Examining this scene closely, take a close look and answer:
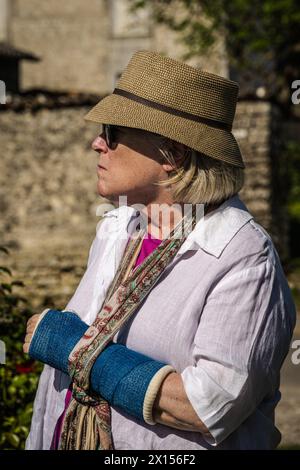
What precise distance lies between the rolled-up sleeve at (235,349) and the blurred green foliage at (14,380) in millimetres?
1689

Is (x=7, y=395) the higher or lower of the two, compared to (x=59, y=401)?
lower

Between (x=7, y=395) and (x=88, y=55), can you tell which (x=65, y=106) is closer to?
(x=7, y=395)

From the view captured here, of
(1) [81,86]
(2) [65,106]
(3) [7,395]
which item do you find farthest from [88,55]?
(3) [7,395]

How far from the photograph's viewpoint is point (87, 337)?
2480mm

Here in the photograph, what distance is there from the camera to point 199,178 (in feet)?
8.48

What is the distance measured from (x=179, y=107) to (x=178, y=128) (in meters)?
0.06

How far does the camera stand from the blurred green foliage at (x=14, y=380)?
12.9 ft

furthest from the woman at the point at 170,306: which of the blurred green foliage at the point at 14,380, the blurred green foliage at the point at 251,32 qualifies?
the blurred green foliage at the point at 251,32

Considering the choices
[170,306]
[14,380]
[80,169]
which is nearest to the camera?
[170,306]

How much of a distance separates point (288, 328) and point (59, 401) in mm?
673

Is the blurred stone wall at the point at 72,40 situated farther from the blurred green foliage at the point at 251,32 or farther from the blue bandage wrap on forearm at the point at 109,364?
the blue bandage wrap on forearm at the point at 109,364

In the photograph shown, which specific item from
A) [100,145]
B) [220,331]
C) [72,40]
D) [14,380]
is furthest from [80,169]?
[72,40]

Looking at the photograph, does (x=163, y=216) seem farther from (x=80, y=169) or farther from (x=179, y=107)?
(x=80, y=169)

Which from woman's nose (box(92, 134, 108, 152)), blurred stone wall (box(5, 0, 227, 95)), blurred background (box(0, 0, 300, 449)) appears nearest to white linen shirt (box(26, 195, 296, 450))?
woman's nose (box(92, 134, 108, 152))
